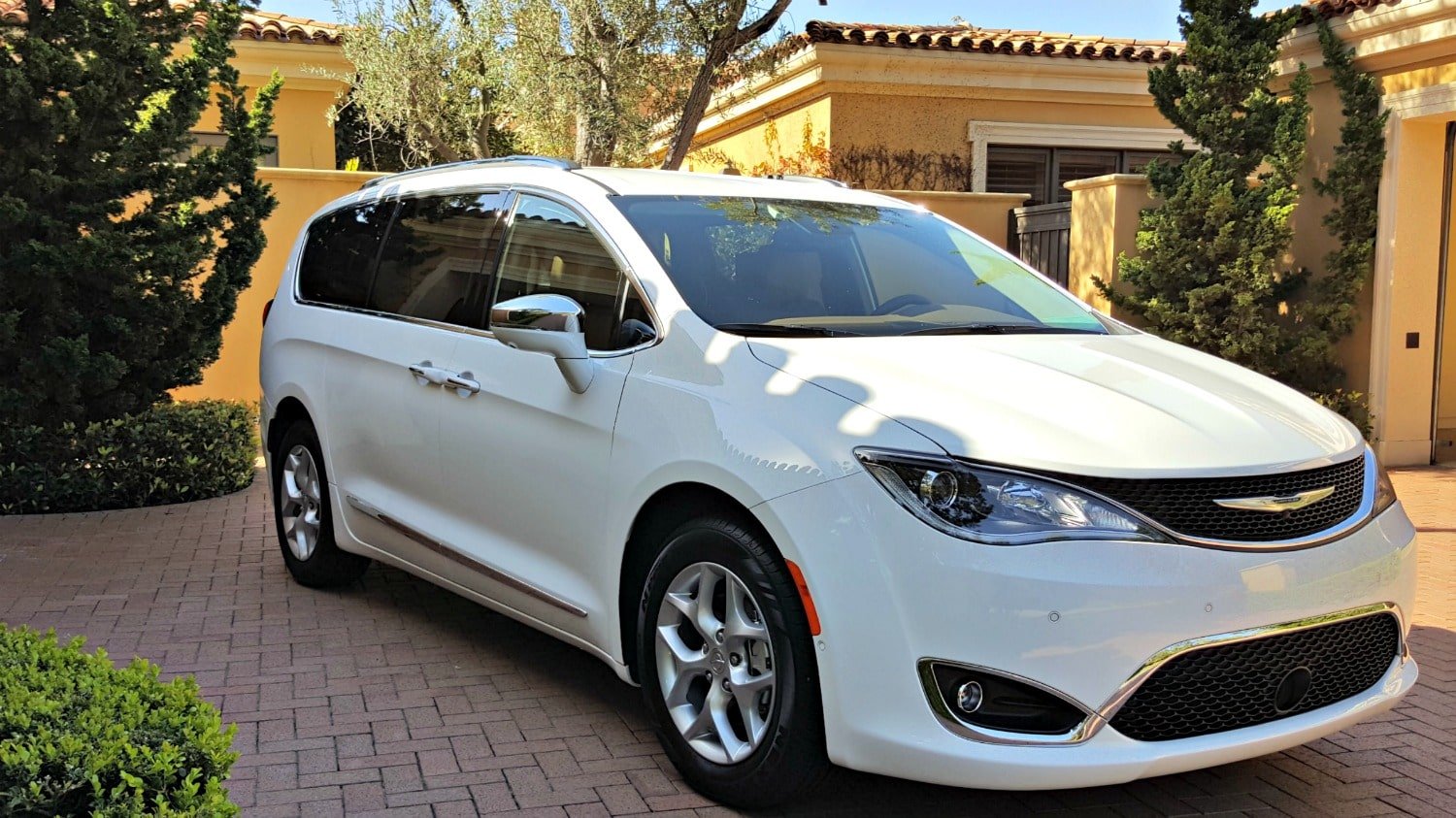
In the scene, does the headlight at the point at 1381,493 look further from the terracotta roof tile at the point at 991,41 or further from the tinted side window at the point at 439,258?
the terracotta roof tile at the point at 991,41

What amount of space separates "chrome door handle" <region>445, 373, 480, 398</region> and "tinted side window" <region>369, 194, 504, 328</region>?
0.22 meters

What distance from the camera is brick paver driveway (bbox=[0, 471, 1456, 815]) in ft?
12.8

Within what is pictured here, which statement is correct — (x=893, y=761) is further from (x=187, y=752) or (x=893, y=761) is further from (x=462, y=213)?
(x=462, y=213)

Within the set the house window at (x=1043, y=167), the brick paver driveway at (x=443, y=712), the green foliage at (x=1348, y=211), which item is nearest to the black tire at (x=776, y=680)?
the brick paver driveway at (x=443, y=712)

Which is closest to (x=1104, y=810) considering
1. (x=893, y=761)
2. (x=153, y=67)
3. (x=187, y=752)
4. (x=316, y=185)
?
(x=893, y=761)

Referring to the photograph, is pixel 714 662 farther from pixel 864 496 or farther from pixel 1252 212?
pixel 1252 212

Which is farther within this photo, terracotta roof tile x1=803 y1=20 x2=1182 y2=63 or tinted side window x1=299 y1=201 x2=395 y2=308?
terracotta roof tile x1=803 y1=20 x2=1182 y2=63

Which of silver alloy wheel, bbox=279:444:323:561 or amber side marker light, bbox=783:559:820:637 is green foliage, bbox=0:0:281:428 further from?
amber side marker light, bbox=783:559:820:637

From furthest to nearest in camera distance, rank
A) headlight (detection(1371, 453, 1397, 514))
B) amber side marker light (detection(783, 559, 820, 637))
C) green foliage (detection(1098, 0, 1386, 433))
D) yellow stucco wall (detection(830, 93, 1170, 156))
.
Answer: yellow stucco wall (detection(830, 93, 1170, 156)) → green foliage (detection(1098, 0, 1386, 433)) → headlight (detection(1371, 453, 1397, 514)) → amber side marker light (detection(783, 559, 820, 637))

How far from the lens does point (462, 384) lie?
472 centimetres

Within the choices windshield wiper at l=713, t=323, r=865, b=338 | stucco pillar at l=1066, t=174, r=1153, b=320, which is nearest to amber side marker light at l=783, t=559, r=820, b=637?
windshield wiper at l=713, t=323, r=865, b=338

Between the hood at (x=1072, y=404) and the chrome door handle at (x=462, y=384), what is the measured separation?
49.5 inches

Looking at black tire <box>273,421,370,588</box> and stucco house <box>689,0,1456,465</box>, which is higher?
stucco house <box>689,0,1456,465</box>

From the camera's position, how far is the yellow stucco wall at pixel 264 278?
11609 millimetres
